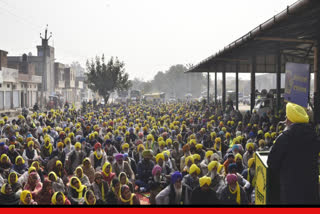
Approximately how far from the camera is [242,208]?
3.24m

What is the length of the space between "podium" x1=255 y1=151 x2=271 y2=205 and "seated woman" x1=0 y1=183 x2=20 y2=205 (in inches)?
164

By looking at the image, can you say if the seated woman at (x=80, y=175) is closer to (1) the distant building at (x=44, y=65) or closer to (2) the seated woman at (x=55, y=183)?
(2) the seated woman at (x=55, y=183)

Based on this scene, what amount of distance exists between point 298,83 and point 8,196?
8815 millimetres

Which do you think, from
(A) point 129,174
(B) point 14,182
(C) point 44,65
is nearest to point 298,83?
(A) point 129,174

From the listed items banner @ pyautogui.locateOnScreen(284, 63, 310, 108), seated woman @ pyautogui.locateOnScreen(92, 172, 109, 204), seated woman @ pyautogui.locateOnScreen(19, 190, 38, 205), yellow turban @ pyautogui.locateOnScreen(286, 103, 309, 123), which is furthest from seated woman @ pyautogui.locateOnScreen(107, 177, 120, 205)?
banner @ pyautogui.locateOnScreen(284, 63, 310, 108)

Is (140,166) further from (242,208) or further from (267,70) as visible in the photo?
(267,70)

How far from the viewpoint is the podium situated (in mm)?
3729

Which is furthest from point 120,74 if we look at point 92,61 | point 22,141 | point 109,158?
point 109,158

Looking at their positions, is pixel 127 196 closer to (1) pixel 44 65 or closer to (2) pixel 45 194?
(2) pixel 45 194

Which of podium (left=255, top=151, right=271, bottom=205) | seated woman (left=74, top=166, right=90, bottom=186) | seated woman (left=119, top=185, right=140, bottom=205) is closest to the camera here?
podium (left=255, top=151, right=271, bottom=205)

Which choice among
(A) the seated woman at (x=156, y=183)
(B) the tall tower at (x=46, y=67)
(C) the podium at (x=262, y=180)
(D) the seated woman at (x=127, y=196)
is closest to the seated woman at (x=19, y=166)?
(A) the seated woman at (x=156, y=183)

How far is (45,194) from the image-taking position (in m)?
6.41

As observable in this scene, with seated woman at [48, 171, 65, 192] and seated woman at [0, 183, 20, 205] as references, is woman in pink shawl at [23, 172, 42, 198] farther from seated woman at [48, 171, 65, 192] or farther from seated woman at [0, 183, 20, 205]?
seated woman at [0, 183, 20, 205]

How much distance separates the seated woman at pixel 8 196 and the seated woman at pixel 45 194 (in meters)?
0.36
